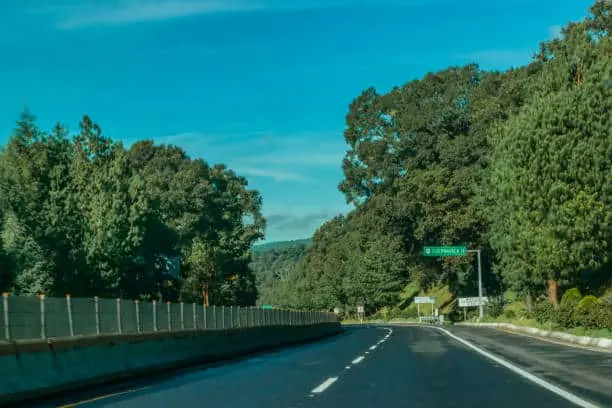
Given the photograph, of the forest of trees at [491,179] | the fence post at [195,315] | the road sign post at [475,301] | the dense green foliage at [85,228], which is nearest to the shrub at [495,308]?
the road sign post at [475,301]

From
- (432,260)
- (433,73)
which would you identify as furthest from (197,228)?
(433,73)

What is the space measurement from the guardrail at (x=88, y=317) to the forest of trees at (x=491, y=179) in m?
24.6

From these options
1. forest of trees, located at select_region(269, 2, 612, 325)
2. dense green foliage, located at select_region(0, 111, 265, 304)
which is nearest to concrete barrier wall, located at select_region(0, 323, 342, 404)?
forest of trees, located at select_region(269, 2, 612, 325)

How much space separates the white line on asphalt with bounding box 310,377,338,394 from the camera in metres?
13.9

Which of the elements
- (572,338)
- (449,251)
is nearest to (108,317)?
(572,338)

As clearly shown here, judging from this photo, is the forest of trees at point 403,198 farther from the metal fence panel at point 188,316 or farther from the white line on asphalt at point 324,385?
the white line on asphalt at point 324,385

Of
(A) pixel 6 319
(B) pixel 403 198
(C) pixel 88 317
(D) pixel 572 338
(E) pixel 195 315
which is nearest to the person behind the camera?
(A) pixel 6 319

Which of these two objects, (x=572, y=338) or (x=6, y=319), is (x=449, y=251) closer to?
(x=572, y=338)

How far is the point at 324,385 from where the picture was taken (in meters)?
14.9

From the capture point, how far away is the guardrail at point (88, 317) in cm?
1459

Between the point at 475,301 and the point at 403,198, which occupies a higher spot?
the point at 403,198

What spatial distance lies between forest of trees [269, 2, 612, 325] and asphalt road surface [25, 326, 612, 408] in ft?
82.5

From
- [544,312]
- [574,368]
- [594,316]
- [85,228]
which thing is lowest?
[544,312]

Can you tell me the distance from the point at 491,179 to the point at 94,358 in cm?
4507
